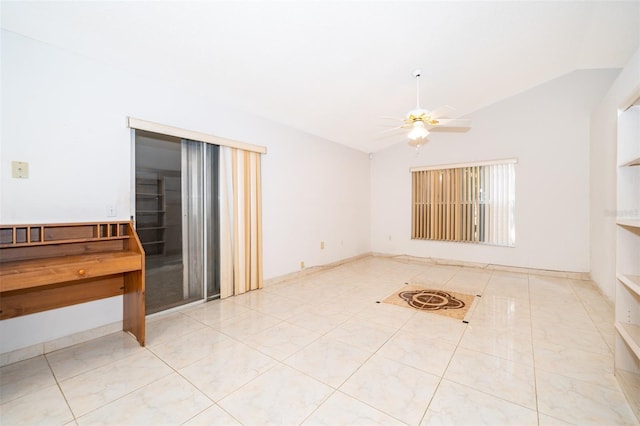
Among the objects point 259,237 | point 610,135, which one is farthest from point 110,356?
point 610,135

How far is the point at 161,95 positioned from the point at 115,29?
2.68 ft

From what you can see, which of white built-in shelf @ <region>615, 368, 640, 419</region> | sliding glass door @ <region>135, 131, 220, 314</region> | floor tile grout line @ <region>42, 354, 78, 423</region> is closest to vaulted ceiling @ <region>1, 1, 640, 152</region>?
sliding glass door @ <region>135, 131, 220, 314</region>

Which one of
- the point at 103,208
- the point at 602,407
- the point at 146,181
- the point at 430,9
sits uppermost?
the point at 430,9

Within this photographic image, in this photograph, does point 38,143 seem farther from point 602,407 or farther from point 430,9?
point 602,407

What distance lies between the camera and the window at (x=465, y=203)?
5375mm

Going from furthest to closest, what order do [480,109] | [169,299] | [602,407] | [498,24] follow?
[480,109], [169,299], [498,24], [602,407]

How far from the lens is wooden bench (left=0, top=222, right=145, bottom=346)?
2086 mm

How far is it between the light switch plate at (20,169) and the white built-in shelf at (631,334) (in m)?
4.60

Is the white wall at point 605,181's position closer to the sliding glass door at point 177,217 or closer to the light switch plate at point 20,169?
the sliding glass door at point 177,217

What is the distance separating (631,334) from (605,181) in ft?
10.2

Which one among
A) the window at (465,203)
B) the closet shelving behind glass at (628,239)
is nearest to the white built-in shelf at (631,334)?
the closet shelving behind glass at (628,239)

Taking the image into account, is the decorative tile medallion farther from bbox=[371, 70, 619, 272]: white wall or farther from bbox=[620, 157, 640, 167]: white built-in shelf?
bbox=[371, 70, 619, 272]: white wall

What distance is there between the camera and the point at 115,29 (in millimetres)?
2346

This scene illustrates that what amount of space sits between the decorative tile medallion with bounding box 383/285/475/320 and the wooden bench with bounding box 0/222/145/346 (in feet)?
9.64
